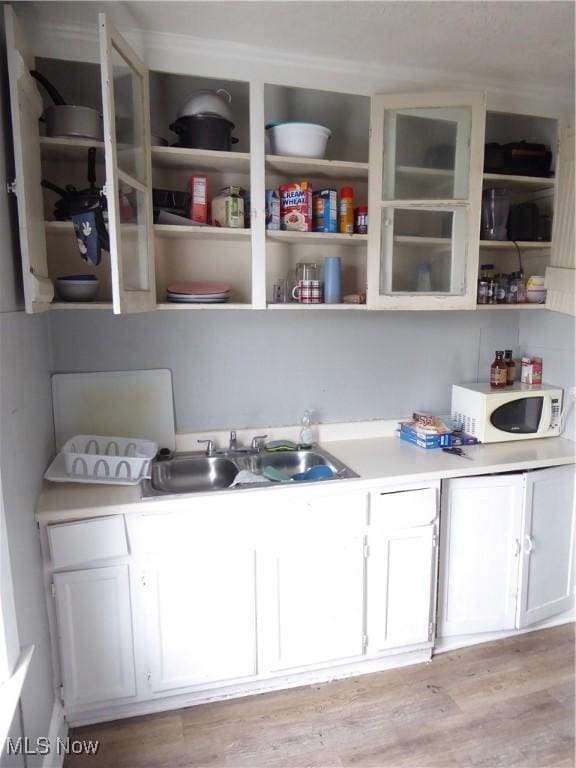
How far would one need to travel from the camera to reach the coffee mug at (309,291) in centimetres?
207

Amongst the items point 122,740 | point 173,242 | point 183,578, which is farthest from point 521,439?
point 122,740

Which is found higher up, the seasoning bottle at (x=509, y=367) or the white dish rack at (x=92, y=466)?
the seasoning bottle at (x=509, y=367)

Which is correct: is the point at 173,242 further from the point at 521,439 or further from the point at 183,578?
the point at 521,439

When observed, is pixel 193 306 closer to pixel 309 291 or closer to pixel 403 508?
pixel 309 291

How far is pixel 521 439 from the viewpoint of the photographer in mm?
2383

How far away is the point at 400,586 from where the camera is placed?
2000mm

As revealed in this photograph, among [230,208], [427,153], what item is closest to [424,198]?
[427,153]

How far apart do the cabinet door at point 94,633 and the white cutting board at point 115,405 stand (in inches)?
24.3

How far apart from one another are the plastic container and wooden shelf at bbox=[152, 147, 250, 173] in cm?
109

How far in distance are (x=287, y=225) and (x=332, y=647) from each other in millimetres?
1620

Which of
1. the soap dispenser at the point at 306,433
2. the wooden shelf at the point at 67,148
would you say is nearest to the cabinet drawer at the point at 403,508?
the soap dispenser at the point at 306,433

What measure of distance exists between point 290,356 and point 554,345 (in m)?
1.26

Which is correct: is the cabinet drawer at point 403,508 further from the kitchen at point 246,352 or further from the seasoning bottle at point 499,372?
the seasoning bottle at point 499,372

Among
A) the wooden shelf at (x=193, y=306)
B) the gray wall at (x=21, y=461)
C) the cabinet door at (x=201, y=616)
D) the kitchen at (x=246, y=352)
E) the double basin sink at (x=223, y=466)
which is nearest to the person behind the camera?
the gray wall at (x=21, y=461)
